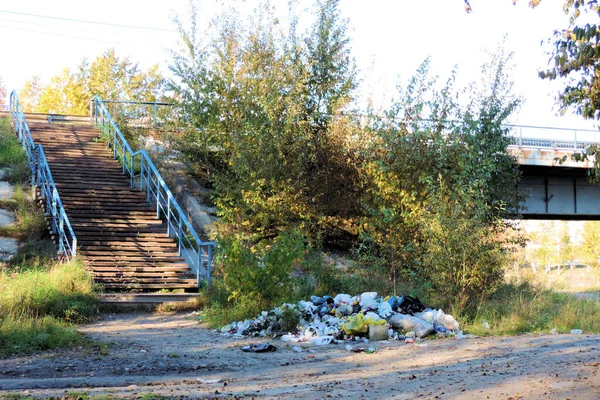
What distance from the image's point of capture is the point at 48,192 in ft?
57.0

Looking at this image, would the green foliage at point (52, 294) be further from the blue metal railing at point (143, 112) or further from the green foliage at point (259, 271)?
the blue metal railing at point (143, 112)

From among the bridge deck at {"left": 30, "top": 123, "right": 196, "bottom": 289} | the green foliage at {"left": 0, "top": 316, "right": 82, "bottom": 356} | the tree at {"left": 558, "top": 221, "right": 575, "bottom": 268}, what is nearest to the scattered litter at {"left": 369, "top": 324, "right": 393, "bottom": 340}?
the green foliage at {"left": 0, "top": 316, "right": 82, "bottom": 356}

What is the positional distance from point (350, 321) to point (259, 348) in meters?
1.93

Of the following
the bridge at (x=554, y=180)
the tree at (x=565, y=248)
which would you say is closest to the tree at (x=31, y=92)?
the bridge at (x=554, y=180)

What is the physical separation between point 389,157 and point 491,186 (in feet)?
10.2

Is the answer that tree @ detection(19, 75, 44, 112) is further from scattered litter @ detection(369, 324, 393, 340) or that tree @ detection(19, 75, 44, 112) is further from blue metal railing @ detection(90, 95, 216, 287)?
scattered litter @ detection(369, 324, 393, 340)

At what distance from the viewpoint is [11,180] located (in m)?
A: 19.9

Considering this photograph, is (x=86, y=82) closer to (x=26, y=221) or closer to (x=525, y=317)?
(x=26, y=221)

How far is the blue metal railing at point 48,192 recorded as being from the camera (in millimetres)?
15578

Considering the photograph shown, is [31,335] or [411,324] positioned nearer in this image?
[31,335]

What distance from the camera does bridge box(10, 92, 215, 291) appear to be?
15.1 metres

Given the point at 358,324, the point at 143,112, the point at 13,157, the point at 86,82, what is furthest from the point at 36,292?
the point at 86,82

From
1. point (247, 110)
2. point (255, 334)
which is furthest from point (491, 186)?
point (255, 334)

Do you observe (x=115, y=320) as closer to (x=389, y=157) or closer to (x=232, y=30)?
(x=389, y=157)
